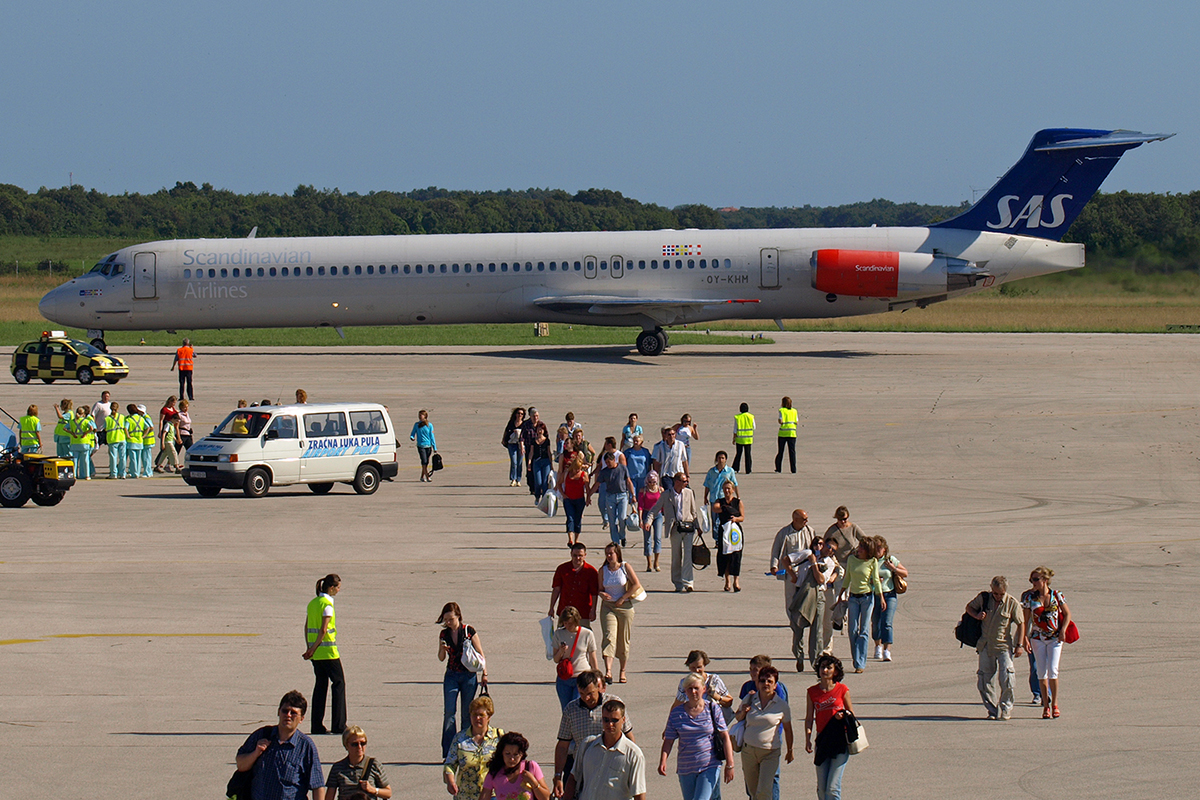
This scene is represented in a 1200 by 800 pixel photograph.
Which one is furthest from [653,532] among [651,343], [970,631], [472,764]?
[651,343]

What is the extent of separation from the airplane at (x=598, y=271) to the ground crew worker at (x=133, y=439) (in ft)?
72.4

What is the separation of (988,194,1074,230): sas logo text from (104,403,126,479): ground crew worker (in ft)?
110

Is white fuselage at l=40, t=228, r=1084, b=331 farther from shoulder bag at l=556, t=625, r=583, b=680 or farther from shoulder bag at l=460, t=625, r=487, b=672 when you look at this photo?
shoulder bag at l=460, t=625, r=487, b=672

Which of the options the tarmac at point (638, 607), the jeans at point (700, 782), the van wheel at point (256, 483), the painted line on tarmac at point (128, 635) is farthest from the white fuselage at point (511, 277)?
the jeans at point (700, 782)

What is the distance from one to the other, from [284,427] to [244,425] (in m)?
0.71

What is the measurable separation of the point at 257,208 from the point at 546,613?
410 feet

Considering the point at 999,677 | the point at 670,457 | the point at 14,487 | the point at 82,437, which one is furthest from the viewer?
the point at 82,437

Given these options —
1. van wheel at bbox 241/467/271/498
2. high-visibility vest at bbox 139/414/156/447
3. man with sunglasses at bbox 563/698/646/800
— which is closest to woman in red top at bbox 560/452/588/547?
van wheel at bbox 241/467/271/498

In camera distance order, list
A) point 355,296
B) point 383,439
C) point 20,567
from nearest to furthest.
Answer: point 20,567 < point 383,439 < point 355,296

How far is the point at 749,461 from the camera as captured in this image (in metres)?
27.3

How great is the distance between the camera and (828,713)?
9930 mm

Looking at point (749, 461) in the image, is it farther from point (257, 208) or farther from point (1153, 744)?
point (257, 208)

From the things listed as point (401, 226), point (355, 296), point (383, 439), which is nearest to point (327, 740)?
point (383, 439)

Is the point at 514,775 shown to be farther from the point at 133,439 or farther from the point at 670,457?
the point at 133,439
